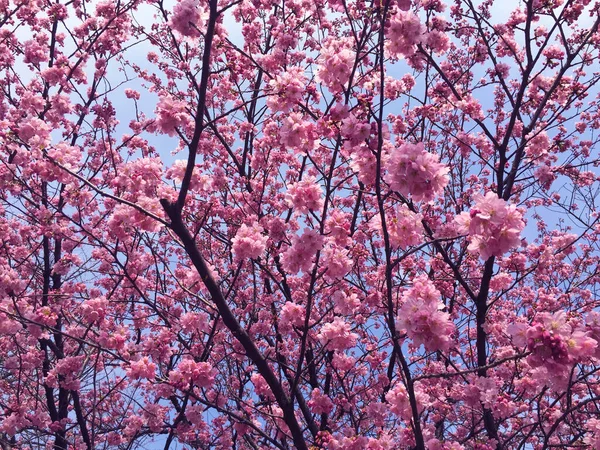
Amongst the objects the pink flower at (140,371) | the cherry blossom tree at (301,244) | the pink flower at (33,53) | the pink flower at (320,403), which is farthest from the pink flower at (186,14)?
the pink flower at (33,53)

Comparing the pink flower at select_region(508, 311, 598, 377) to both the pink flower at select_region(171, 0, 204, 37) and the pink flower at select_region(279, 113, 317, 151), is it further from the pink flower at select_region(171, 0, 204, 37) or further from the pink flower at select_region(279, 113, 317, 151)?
the pink flower at select_region(171, 0, 204, 37)

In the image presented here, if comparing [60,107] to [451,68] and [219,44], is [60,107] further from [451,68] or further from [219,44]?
[451,68]

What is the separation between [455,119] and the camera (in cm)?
890

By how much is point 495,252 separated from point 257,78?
21.7 ft

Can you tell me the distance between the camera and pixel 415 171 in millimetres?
2816

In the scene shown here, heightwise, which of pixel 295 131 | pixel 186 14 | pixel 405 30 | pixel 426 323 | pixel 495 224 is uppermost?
pixel 186 14

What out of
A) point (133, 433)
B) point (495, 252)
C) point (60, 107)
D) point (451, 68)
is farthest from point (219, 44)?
point (133, 433)

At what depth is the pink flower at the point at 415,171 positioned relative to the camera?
9.18 ft

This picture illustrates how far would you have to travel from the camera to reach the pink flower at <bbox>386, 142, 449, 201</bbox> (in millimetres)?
2797

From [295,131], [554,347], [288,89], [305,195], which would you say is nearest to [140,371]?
[305,195]

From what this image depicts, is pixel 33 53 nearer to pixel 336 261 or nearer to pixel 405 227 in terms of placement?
pixel 336 261

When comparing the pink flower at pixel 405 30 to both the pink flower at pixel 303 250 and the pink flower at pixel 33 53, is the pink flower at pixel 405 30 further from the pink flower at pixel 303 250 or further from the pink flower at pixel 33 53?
the pink flower at pixel 33 53

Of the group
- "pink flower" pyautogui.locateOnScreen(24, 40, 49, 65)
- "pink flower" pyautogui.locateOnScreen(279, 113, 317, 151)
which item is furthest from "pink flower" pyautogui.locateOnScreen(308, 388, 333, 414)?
"pink flower" pyautogui.locateOnScreen(24, 40, 49, 65)

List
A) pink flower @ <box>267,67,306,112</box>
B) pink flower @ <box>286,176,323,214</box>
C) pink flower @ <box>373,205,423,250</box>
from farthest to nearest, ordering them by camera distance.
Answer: pink flower @ <box>286,176,323,214</box>, pink flower @ <box>267,67,306,112</box>, pink flower @ <box>373,205,423,250</box>
